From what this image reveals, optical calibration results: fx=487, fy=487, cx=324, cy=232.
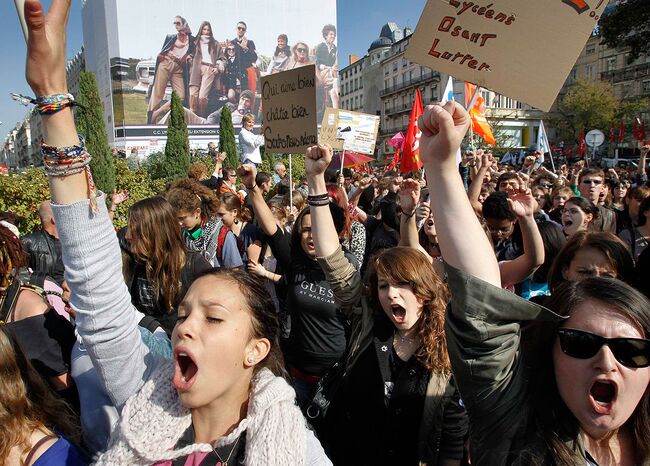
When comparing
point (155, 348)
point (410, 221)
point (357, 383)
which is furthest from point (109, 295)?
point (410, 221)

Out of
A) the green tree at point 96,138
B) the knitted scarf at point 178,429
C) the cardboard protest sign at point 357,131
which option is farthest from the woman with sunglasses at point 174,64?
the knitted scarf at point 178,429

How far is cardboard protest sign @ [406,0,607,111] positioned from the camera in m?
1.75

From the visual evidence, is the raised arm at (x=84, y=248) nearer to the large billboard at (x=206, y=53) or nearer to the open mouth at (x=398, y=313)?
the open mouth at (x=398, y=313)

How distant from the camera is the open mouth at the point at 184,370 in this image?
1.44m

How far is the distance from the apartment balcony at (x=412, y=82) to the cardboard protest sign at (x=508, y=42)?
62273 millimetres

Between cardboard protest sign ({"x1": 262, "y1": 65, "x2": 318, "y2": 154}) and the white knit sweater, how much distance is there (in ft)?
Result: 8.29

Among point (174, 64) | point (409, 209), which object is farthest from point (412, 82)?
point (409, 209)

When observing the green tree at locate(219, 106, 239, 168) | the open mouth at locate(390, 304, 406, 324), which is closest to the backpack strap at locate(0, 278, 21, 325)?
the open mouth at locate(390, 304, 406, 324)

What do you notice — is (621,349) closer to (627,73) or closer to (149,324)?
(149,324)

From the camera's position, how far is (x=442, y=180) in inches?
53.5

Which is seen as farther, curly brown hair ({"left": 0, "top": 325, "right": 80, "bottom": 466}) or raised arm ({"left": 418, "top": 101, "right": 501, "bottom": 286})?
curly brown hair ({"left": 0, "top": 325, "right": 80, "bottom": 466})

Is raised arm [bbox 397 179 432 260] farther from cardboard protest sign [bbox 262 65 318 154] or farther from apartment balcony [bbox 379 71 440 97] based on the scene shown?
apartment balcony [bbox 379 71 440 97]

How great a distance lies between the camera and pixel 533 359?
141cm

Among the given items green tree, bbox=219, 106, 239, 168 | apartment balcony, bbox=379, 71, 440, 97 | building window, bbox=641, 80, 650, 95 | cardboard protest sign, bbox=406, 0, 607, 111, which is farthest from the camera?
apartment balcony, bbox=379, 71, 440, 97
